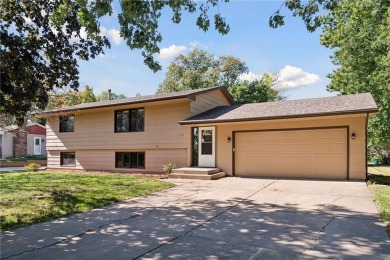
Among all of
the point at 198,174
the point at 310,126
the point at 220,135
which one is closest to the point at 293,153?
the point at 310,126

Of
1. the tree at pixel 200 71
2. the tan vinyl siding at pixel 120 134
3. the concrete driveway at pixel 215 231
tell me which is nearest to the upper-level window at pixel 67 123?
the tan vinyl siding at pixel 120 134

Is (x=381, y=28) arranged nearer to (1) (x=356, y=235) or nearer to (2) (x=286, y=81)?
(1) (x=356, y=235)

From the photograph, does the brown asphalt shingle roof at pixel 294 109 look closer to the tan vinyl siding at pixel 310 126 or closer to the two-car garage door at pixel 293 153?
the tan vinyl siding at pixel 310 126

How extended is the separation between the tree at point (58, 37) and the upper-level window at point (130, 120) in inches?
325

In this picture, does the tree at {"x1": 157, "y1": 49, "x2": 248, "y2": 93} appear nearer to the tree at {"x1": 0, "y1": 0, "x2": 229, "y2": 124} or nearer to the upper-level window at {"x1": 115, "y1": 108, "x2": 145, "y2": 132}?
the upper-level window at {"x1": 115, "y1": 108, "x2": 145, "y2": 132}

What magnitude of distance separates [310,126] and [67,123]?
1441 centimetres

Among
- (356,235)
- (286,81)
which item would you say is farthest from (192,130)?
(286,81)

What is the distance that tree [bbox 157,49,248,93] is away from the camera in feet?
116

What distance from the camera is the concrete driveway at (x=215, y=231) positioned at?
3.99 metres

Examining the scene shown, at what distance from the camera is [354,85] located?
19312mm

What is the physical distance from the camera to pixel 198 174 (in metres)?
12.2

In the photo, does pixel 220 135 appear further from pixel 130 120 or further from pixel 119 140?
pixel 119 140

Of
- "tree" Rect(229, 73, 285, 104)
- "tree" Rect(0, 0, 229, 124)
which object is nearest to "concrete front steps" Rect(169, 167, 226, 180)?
"tree" Rect(0, 0, 229, 124)

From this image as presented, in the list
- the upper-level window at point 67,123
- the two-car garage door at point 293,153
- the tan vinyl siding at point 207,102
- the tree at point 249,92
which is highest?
the tree at point 249,92
